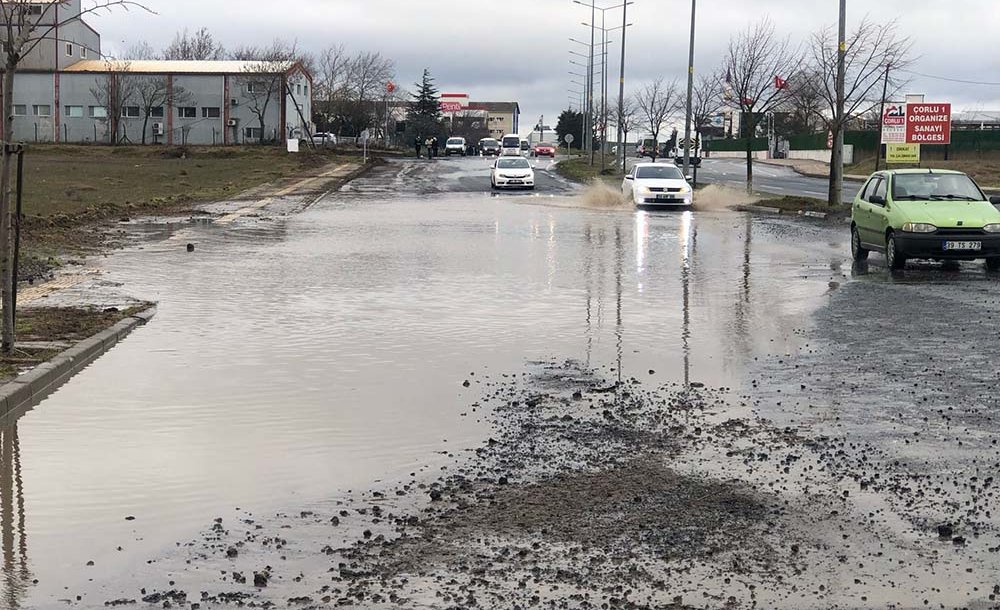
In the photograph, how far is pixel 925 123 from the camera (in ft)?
137

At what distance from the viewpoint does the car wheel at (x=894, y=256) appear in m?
19.5

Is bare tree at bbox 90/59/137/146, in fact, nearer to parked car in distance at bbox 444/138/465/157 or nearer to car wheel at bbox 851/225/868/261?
parked car in distance at bbox 444/138/465/157

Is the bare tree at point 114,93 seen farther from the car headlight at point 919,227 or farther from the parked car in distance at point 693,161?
the car headlight at point 919,227

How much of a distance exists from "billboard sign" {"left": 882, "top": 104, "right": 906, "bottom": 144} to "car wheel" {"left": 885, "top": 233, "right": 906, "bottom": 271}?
22977mm

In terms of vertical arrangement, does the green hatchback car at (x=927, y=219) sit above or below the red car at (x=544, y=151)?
below

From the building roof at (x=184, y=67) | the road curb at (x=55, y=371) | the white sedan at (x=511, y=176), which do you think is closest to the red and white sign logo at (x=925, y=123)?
the white sedan at (x=511, y=176)

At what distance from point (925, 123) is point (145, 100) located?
216 ft

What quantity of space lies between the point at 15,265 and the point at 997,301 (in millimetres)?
10932

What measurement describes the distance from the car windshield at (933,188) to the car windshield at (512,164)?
30629 millimetres

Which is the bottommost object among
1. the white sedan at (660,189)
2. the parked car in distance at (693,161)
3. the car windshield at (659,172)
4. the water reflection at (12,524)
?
the water reflection at (12,524)

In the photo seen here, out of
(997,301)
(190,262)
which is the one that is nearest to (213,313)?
(190,262)

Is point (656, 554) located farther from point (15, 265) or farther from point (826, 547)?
point (15, 265)

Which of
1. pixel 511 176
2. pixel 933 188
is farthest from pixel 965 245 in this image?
pixel 511 176

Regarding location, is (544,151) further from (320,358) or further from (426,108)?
(320,358)
